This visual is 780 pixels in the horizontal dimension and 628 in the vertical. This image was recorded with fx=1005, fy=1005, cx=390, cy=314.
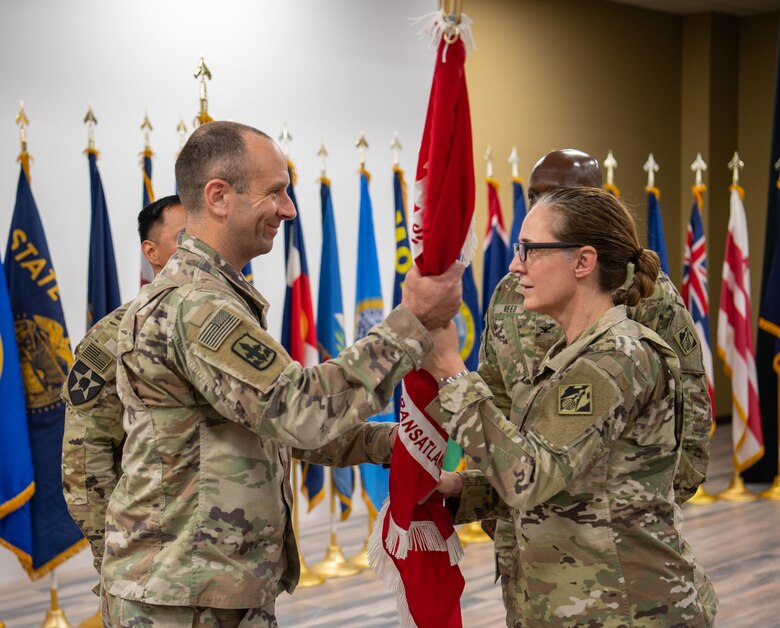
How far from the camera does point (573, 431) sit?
5.60ft

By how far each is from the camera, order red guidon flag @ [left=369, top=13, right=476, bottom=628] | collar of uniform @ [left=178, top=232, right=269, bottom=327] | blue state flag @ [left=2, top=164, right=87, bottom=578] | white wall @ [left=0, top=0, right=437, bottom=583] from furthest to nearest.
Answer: white wall @ [left=0, top=0, right=437, bottom=583] → blue state flag @ [left=2, top=164, right=87, bottom=578] → collar of uniform @ [left=178, top=232, right=269, bottom=327] → red guidon flag @ [left=369, top=13, right=476, bottom=628]

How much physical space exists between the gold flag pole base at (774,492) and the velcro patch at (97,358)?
16.6 ft

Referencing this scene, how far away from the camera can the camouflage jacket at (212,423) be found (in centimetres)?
172

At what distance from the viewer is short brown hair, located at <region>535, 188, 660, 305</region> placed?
1.91m

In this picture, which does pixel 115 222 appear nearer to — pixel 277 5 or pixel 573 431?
pixel 277 5

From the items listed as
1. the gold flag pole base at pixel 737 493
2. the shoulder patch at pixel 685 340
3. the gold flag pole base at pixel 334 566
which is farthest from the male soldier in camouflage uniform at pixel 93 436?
the gold flag pole base at pixel 737 493

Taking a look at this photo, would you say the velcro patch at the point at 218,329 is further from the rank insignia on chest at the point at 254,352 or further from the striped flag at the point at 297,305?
the striped flag at the point at 297,305

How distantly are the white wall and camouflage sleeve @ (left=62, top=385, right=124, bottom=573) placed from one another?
2.59 m

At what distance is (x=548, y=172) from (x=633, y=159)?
587cm

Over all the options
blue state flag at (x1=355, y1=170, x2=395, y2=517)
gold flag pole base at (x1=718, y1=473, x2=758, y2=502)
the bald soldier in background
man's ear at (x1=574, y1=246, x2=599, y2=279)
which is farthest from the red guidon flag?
gold flag pole base at (x1=718, y1=473, x2=758, y2=502)

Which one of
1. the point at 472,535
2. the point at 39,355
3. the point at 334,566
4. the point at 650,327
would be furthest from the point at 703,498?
the point at 39,355

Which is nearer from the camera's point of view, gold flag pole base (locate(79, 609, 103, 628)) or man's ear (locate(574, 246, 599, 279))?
man's ear (locate(574, 246, 599, 279))

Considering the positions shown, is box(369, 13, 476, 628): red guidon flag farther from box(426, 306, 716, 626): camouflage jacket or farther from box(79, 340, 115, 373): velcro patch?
box(79, 340, 115, 373): velcro patch

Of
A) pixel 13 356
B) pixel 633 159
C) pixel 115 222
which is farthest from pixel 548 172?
pixel 633 159
